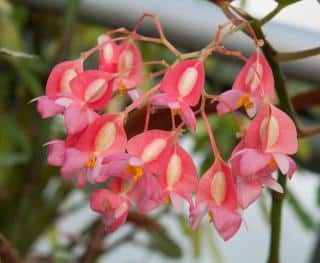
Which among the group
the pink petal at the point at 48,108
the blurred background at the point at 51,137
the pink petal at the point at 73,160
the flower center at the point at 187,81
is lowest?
the blurred background at the point at 51,137

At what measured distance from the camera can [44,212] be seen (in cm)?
82

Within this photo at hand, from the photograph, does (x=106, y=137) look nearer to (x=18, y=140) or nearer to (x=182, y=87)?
(x=182, y=87)

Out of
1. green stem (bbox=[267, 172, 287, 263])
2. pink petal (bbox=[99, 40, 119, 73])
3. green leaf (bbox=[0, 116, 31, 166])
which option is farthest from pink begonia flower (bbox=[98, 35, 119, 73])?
green leaf (bbox=[0, 116, 31, 166])

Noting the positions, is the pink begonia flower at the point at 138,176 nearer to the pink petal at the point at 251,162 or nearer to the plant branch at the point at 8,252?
the pink petal at the point at 251,162

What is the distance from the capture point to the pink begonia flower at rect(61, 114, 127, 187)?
0.30 m

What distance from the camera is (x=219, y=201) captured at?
1.00 ft

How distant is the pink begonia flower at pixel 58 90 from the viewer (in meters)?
0.31

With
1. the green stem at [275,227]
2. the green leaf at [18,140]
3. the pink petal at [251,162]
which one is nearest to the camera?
the pink petal at [251,162]

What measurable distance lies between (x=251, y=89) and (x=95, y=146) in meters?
0.07

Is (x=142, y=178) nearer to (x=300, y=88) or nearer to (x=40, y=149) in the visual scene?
(x=40, y=149)

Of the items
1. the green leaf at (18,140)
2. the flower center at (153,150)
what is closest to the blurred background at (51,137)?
the green leaf at (18,140)

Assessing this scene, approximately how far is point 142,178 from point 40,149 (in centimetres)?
49

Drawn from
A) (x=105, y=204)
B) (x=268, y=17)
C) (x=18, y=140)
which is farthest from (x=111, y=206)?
(x=18, y=140)

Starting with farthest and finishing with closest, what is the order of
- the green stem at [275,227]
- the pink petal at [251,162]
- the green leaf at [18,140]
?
the green leaf at [18,140], the green stem at [275,227], the pink petal at [251,162]
